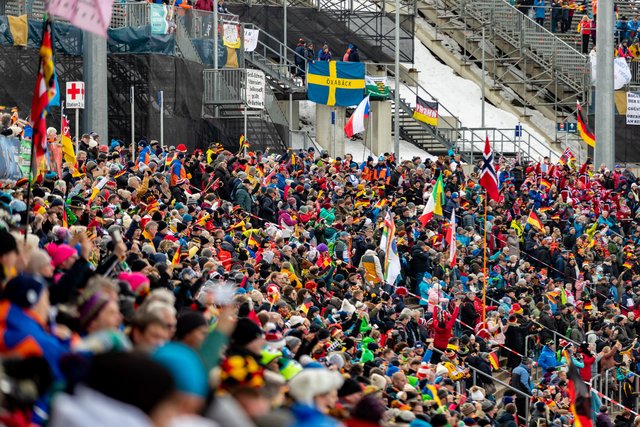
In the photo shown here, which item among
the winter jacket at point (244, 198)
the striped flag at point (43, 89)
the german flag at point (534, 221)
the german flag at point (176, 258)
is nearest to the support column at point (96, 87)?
the winter jacket at point (244, 198)

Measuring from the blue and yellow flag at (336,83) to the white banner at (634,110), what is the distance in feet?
37.4

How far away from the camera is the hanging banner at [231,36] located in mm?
39469

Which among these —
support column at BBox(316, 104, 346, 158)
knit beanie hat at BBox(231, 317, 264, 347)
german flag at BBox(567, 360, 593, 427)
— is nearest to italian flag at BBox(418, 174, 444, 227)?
support column at BBox(316, 104, 346, 158)

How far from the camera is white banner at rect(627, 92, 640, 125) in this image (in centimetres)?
5141

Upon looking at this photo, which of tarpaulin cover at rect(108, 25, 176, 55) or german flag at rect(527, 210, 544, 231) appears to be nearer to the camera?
german flag at rect(527, 210, 544, 231)

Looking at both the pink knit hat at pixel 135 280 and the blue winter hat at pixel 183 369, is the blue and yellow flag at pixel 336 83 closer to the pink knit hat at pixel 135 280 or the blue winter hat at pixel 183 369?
the pink knit hat at pixel 135 280

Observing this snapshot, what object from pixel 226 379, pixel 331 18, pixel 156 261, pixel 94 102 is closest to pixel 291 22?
pixel 331 18

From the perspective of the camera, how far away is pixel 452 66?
179 ft

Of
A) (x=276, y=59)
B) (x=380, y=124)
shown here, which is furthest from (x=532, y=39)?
(x=276, y=59)

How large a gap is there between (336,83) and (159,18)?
8.79 metres

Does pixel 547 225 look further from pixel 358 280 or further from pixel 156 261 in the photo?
pixel 156 261

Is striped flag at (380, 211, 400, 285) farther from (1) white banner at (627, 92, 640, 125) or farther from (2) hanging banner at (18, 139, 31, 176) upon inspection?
(1) white banner at (627, 92, 640, 125)

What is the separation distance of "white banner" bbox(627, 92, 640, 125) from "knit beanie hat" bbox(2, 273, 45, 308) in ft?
145

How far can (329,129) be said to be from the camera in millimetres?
45375
